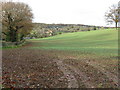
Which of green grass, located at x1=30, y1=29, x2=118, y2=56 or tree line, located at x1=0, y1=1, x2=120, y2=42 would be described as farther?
tree line, located at x1=0, y1=1, x2=120, y2=42

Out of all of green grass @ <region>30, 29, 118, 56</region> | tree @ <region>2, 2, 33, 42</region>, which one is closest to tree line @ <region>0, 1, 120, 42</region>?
tree @ <region>2, 2, 33, 42</region>

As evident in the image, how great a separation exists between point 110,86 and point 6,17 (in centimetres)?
3179

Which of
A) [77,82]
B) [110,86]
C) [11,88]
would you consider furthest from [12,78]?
[110,86]

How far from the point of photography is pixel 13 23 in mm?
35062

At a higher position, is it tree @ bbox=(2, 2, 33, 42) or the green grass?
tree @ bbox=(2, 2, 33, 42)

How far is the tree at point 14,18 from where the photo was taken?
34.1 metres

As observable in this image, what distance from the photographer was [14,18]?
35.0m

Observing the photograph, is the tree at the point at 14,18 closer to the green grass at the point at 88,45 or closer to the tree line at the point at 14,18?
the tree line at the point at 14,18

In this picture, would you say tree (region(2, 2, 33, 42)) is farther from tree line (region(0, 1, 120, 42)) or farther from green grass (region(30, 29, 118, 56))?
green grass (region(30, 29, 118, 56))

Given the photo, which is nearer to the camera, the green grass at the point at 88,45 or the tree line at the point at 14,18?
the green grass at the point at 88,45

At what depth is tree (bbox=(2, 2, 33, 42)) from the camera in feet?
112

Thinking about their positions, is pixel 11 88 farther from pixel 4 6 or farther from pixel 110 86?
pixel 4 6

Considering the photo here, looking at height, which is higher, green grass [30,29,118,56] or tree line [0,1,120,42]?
tree line [0,1,120,42]

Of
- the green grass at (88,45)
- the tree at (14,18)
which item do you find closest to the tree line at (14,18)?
the tree at (14,18)
